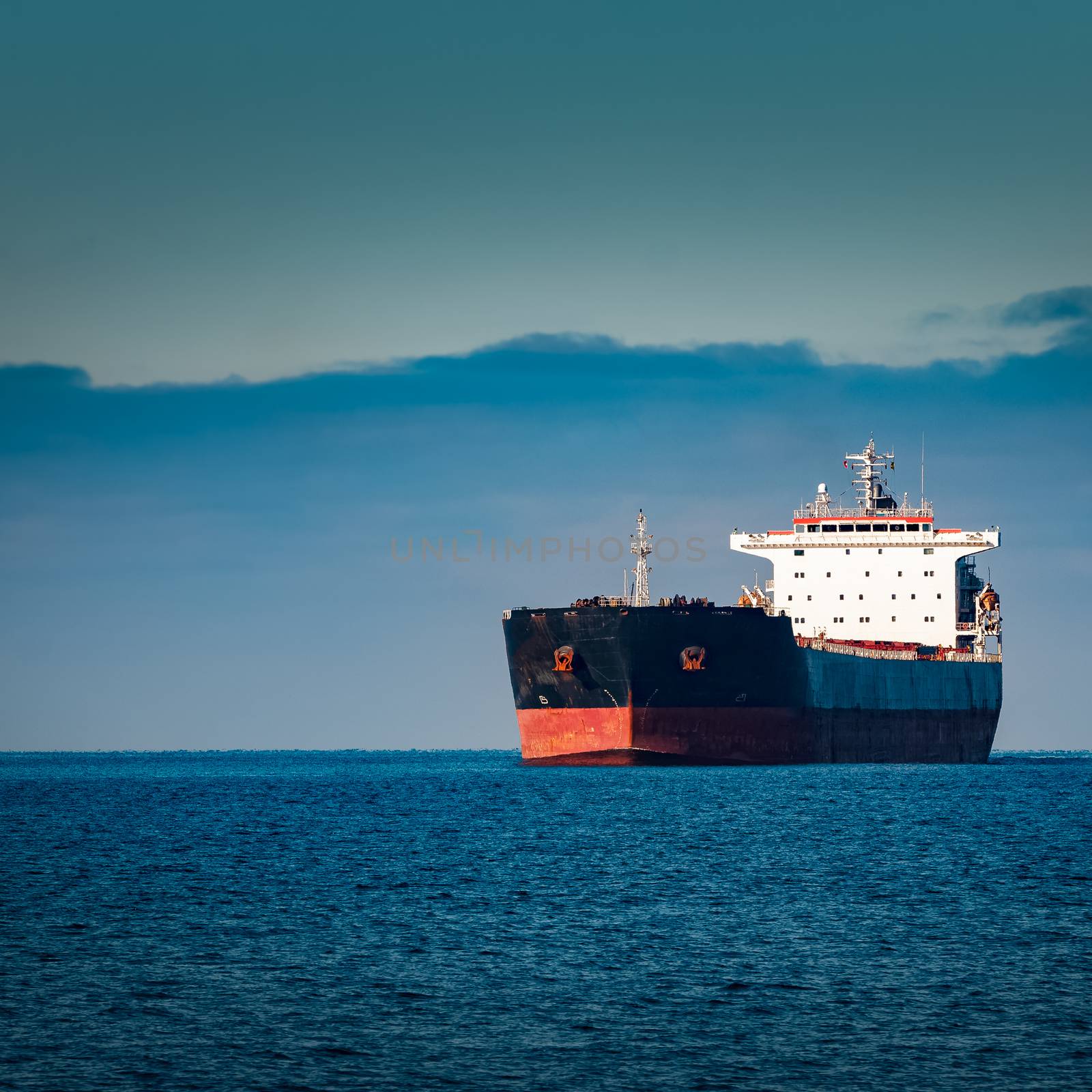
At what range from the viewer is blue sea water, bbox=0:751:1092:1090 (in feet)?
56.3

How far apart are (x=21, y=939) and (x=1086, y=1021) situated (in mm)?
15358

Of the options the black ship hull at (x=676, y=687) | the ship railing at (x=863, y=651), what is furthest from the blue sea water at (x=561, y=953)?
the ship railing at (x=863, y=651)

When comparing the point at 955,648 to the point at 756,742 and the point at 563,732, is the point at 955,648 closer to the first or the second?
the point at 756,742

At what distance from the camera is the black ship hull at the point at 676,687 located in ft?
185

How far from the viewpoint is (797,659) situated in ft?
196

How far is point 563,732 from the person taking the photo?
6019 cm

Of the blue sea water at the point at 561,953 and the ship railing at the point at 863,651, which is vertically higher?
the ship railing at the point at 863,651

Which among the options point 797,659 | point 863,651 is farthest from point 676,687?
point 863,651

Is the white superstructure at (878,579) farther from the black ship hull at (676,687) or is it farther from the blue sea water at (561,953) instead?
the blue sea water at (561,953)

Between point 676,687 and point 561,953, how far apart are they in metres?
34.0

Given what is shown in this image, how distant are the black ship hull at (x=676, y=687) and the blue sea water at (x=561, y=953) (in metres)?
10.3

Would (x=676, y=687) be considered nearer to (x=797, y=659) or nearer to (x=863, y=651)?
(x=797, y=659)

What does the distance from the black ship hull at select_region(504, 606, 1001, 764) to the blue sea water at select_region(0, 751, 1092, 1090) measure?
10.3m

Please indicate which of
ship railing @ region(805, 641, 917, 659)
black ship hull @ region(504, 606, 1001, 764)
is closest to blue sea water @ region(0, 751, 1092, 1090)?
black ship hull @ region(504, 606, 1001, 764)
